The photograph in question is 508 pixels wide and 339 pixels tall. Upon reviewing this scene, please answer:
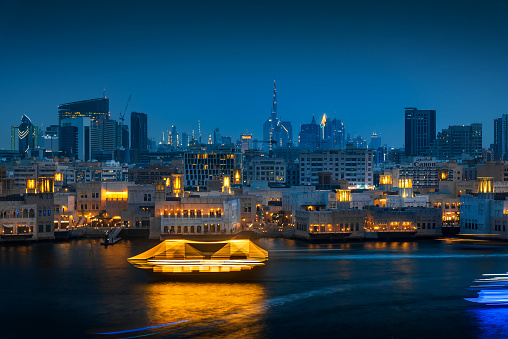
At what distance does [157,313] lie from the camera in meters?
43.8

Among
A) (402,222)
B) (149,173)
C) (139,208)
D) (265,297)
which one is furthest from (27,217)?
(149,173)

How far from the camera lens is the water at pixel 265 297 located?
41.0m

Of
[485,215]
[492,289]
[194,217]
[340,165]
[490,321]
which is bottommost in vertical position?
[490,321]

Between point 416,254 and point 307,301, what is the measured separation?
23.0m

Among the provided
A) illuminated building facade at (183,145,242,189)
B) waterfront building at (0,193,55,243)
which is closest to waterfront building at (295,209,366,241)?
waterfront building at (0,193,55,243)

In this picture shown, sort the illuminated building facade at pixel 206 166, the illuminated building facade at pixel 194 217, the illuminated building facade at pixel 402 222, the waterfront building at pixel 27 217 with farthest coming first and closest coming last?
1. the illuminated building facade at pixel 206 166
2. the illuminated building facade at pixel 402 222
3. the illuminated building facade at pixel 194 217
4. the waterfront building at pixel 27 217

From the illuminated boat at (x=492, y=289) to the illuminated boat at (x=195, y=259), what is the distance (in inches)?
612

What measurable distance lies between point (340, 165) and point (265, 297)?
342 ft

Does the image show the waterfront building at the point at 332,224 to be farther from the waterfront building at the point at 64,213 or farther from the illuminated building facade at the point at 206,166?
the illuminated building facade at the point at 206,166

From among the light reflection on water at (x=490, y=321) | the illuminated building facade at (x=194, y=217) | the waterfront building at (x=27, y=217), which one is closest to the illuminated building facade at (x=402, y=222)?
the illuminated building facade at (x=194, y=217)

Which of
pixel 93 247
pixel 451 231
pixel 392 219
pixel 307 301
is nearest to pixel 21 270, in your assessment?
pixel 93 247

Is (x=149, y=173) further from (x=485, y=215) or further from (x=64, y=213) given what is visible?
(x=485, y=215)

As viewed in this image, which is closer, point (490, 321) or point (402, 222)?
point (490, 321)

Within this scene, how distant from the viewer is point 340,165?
15088 cm
